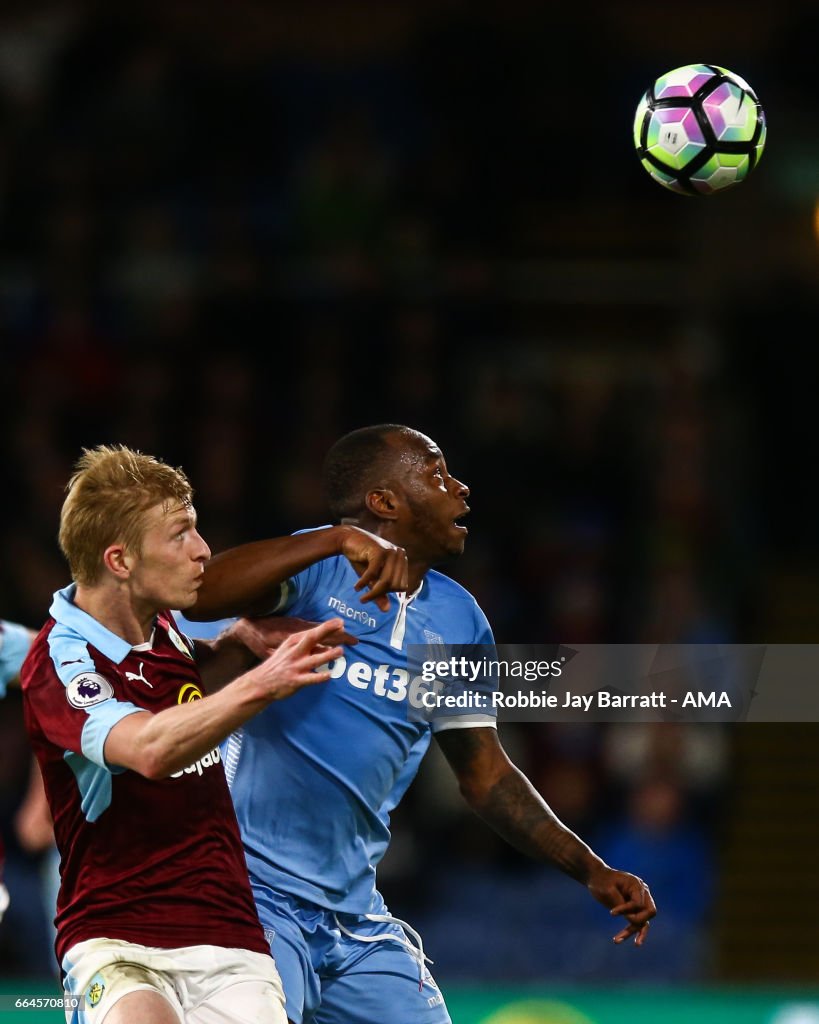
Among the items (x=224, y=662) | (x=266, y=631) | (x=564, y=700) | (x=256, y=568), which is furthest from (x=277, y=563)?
(x=564, y=700)

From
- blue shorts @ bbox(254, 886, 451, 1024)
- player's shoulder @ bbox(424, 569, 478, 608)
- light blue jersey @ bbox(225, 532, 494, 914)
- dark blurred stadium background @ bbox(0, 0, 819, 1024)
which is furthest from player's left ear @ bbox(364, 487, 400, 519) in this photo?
dark blurred stadium background @ bbox(0, 0, 819, 1024)

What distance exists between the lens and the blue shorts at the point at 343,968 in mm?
4227

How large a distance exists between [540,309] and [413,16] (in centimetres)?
302

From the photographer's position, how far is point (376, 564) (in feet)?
12.8

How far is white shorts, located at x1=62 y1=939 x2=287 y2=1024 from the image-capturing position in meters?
3.68

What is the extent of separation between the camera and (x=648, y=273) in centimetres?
1195

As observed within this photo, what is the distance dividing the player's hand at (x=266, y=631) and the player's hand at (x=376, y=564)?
13.8 inches

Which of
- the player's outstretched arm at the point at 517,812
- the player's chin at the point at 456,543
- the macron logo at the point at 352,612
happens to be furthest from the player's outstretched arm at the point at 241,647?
the player's outstretched arm at the point at 517,812

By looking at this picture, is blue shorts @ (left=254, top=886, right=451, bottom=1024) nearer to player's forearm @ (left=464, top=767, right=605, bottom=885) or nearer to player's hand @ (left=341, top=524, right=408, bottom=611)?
player's forearm @ (left=464, top=767, right=605, bottom=885)

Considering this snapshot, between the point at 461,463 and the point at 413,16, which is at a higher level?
the point at 413,16

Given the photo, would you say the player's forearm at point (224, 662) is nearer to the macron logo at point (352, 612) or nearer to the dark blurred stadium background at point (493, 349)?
the macron logo at point (352, 612)

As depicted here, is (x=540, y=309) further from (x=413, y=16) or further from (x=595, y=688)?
(x=595, y=688)

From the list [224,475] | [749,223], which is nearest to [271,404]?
Result: [224,475]

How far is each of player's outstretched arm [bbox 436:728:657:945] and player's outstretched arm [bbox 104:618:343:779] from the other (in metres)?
1.12
